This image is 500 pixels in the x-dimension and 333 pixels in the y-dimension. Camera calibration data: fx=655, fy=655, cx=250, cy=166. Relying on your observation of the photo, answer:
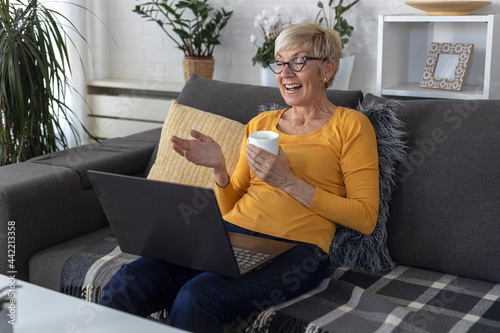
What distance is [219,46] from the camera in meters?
3.73

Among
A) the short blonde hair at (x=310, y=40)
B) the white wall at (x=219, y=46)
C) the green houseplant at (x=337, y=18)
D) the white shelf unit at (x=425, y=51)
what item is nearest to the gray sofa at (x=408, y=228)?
the short blonde hair at (x=310, y=40)

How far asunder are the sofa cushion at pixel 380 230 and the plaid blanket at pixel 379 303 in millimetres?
40

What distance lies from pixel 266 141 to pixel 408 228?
56 cm

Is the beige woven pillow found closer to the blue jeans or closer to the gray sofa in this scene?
the gray sofa

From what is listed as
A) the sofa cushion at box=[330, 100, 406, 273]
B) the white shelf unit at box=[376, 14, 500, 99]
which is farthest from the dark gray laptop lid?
the white shelf unit at box=[376, 14, 500, 99]

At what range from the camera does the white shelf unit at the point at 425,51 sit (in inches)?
103

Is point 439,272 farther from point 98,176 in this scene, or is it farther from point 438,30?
point 438,30

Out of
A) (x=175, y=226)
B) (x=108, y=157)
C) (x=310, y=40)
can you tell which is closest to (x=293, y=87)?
(x=310, y=40)

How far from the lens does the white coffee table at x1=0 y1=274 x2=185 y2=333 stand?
132cm

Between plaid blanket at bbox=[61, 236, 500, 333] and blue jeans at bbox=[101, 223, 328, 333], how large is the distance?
39mm

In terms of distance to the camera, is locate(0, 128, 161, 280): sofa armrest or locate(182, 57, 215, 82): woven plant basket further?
locate(182, 57, 215, 82): woven plant basket

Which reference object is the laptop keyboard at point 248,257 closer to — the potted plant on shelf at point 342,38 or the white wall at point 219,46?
the potted plant on shelf at point 342,38

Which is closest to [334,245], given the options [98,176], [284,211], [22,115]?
[284,211]

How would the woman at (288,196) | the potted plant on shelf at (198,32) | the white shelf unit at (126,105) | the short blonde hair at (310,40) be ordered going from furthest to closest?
the white shelf unit at (126,105) → the potted plant on shelf at (198,32) → the short blonde hair at (310,40) → the woman at (288,196)
